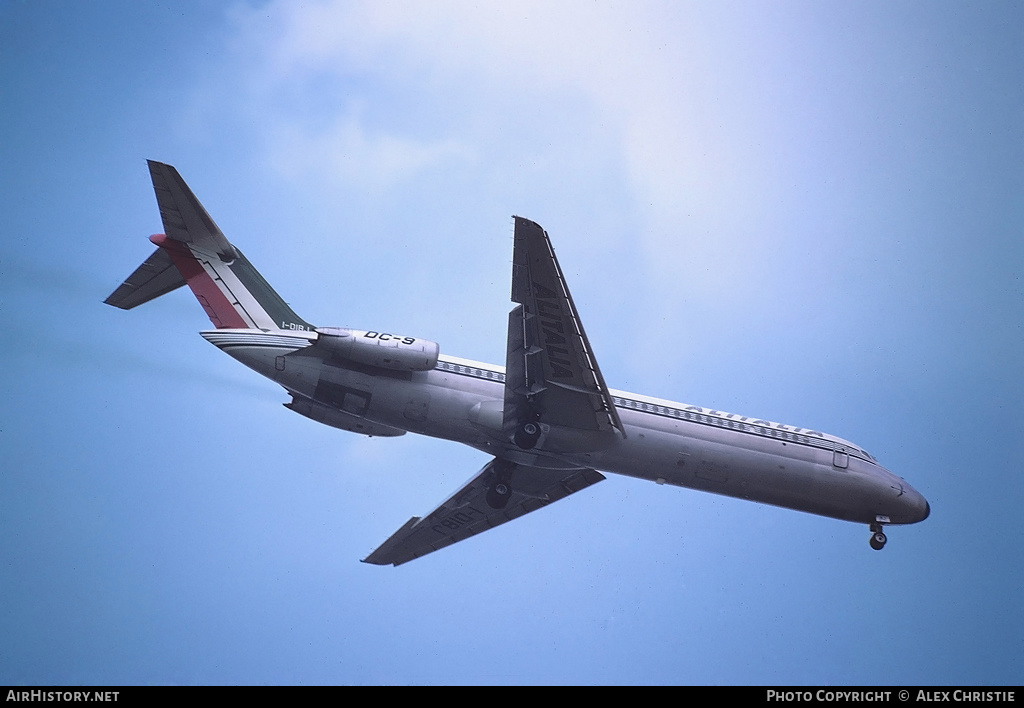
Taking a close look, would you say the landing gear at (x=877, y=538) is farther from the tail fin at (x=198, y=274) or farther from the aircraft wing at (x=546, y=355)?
the tail fin at (x=198, y=274)

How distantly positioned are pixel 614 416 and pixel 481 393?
3.53 metres

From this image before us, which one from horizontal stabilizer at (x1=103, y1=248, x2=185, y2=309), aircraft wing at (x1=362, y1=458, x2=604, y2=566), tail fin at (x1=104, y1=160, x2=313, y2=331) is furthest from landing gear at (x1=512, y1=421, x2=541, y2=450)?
horizontal stabilizer at (x1=103, y1=248, x2=185, y2=309)

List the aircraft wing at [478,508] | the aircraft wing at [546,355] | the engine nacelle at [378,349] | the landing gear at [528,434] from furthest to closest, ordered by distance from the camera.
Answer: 1. the aircraft wing at [478,508]
2. the landing gear at [528,434]
3. the engine nacelle at [378,349]
4. the aircraft wing at [546,355]

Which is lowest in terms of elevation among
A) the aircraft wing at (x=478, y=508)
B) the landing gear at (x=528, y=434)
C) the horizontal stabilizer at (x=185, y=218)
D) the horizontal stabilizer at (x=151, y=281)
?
the aircraft wing at (x=478, y=508)

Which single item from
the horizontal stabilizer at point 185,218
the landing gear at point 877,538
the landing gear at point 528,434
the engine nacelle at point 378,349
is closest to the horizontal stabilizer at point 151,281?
the horizontal stabilizer at point 185,218

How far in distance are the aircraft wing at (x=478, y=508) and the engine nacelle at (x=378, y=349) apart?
5.03 meters

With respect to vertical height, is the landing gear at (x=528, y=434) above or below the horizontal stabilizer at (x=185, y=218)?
below

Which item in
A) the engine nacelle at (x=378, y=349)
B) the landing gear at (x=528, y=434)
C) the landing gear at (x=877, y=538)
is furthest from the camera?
the landing gear at (x=877, y=538)

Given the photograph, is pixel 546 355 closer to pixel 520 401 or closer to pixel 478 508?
pixel 520 401

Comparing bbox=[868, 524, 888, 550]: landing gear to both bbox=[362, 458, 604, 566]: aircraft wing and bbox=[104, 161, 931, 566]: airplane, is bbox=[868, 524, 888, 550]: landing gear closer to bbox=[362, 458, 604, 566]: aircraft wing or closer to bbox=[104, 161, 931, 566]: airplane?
bbox=[104, 161, 931, 566]: airplane

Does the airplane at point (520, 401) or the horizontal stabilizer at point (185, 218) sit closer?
the airplane at point (520, 401)

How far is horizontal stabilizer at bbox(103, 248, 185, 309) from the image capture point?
84.1 ft

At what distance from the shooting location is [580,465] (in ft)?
86.3

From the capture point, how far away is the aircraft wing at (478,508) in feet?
93.0
